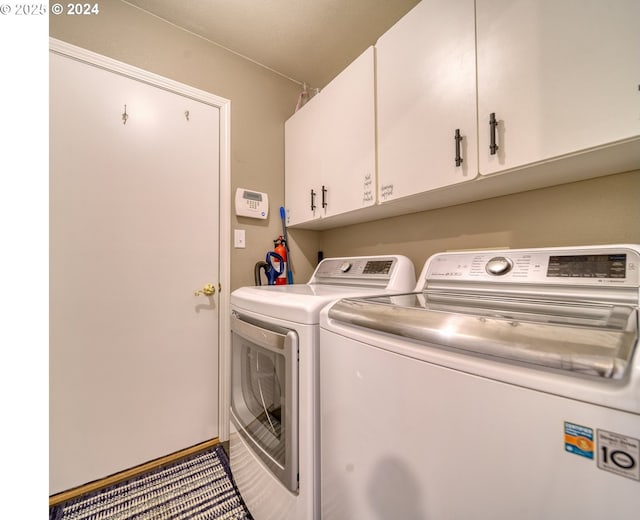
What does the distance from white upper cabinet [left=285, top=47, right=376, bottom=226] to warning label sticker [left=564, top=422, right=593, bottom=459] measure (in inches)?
45.8

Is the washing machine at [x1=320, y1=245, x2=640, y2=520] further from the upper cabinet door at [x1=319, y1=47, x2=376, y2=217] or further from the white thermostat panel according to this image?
the white thermostat panel

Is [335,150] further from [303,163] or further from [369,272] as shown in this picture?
[369,272]

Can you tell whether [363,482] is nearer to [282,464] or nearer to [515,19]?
[282,464]

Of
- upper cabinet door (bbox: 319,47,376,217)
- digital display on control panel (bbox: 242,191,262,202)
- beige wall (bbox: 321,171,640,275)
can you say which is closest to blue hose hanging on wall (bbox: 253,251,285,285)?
digital display on control panel (bbox: 242,191,262,202)

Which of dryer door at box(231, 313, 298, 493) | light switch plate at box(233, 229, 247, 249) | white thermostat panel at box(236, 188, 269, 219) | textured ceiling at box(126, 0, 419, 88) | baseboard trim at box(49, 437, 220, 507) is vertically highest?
textured ceiling at box(126, 0, 419, 88)

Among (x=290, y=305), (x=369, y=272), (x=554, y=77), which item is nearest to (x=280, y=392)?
(x=290, y=305)

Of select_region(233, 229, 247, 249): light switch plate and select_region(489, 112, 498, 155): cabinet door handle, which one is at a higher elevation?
select_region(489, 112, 498, 155): cabinet door handle

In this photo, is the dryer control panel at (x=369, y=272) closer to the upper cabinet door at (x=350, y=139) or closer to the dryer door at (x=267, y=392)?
the upper cabinet door at (x=350, y=139)

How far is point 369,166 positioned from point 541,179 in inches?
29.0

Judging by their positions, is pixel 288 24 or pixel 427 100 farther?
pixel 288 24

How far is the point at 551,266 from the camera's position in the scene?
93 centimetres

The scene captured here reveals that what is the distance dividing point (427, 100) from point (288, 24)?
113 centimetres

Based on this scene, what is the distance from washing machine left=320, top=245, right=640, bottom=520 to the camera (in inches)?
16.0
